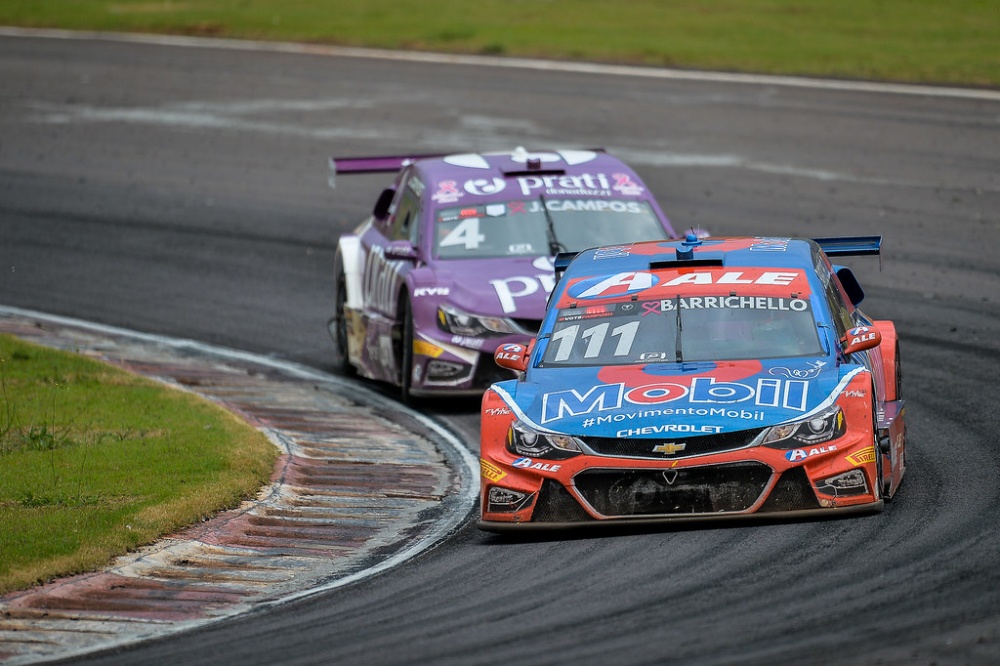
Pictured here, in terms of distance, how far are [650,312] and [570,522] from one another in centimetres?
163

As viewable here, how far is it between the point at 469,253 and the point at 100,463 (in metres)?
3.96

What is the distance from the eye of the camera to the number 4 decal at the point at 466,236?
1398cm

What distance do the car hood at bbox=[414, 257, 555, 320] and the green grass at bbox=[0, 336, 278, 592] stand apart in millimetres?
1917

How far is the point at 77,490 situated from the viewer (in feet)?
33.3

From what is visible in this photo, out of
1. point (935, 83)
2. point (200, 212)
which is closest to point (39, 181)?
point (200, 212)

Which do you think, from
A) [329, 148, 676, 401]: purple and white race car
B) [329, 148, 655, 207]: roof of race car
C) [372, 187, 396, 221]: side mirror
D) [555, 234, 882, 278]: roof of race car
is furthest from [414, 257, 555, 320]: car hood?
[372, 187, 396, 221]: side mirror

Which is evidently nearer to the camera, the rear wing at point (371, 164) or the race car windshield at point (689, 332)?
the race car windshield at point (689, 332)

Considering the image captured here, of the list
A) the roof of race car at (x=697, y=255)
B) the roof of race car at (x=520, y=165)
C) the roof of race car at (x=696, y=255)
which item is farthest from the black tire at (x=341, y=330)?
the roof of race car at (x=696, y=255)

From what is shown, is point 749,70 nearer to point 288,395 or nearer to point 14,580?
point 288,395

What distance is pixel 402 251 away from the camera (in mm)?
13773

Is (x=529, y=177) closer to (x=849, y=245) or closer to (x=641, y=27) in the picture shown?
(x=849, y=245)

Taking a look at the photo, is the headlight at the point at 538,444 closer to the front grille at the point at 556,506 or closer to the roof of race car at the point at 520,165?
the front grille at the point at 556,506

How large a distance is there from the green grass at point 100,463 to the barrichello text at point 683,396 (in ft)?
7.26

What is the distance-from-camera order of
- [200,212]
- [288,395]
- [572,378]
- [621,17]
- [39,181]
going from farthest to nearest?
1. [621,17]
2. [39,181]
3. [200,212]
4. [288,395]
5. [572,378]
